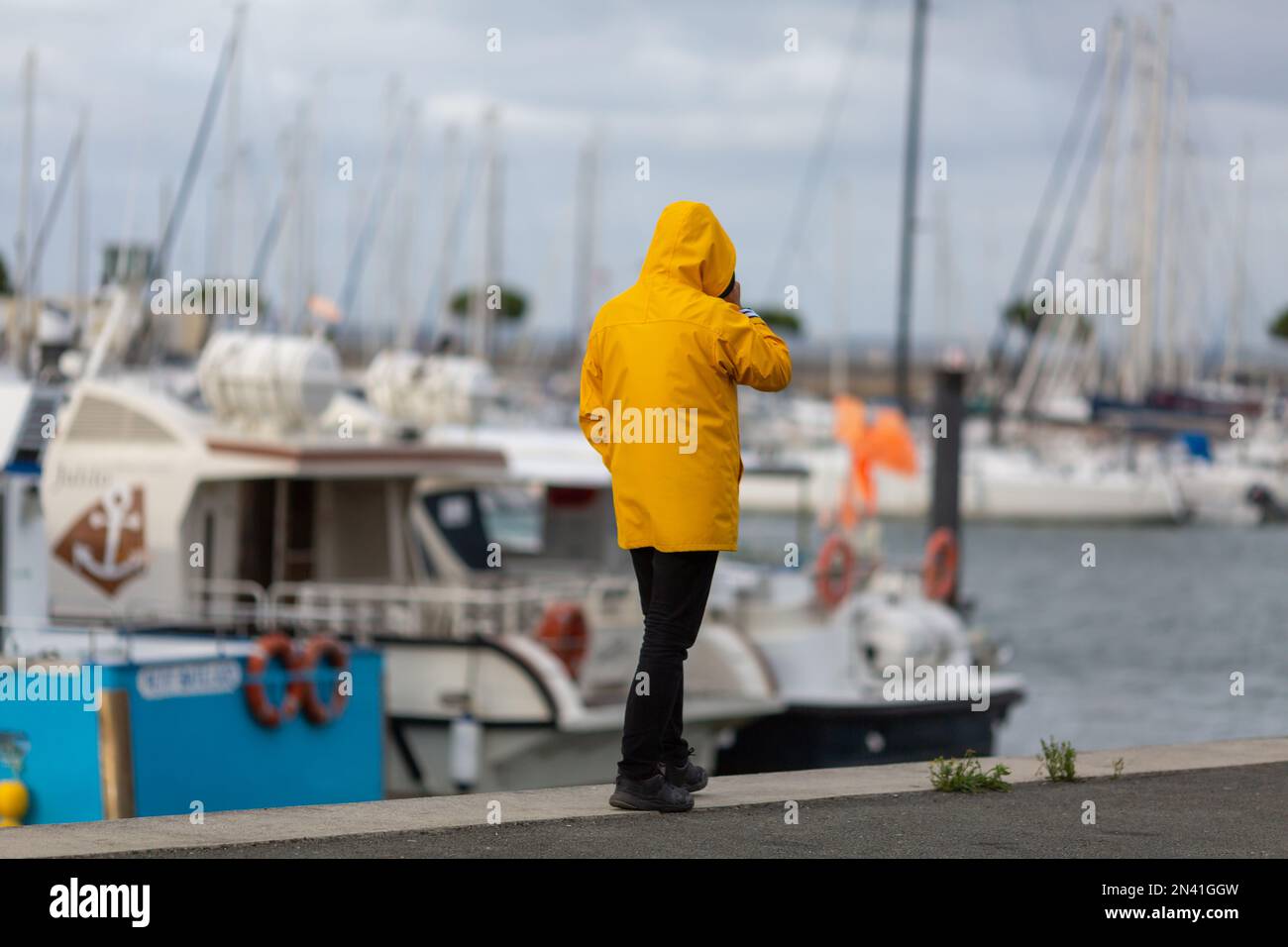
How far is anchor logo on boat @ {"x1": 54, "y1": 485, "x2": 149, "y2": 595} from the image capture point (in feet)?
58.0

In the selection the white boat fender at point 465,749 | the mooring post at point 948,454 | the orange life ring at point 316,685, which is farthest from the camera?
the mooring post at point 948,454

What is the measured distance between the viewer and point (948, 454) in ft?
84.7

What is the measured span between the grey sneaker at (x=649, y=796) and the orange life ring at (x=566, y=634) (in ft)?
36.2

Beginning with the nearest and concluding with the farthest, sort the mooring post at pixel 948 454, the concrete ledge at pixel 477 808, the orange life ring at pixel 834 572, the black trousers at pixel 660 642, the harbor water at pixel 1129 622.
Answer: the concrete ledge at pixel 477 808 < the black trousers at pixel 660 642 < the orange life ring at pixel 834 572 < the mooring post at pixel 948 454 < the harbor water at pixel 1129 622

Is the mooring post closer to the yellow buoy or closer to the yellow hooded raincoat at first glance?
the yellow buoy

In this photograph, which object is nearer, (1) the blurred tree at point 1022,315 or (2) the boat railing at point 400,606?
(2) the boat railing at point 400,606

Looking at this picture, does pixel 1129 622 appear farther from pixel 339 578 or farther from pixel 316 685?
pixel 316 685

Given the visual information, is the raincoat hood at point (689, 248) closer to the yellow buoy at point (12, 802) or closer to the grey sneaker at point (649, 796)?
the grey sneaker at point (649, 796)

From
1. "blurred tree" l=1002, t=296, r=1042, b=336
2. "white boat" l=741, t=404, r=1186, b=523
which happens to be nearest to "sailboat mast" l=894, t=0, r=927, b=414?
"blurred tree" l=1002, t=296, r=1042, b=336

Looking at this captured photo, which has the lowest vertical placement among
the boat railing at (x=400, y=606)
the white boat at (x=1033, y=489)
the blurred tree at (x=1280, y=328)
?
the boat railing at (x=400, y=606)

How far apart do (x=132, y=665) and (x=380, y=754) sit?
2.96 meters

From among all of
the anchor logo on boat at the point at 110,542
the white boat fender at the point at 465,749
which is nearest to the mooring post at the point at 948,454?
the white boat fender at the point at 465,749

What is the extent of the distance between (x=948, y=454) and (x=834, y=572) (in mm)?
4292

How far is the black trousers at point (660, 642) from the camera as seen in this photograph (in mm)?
6625
